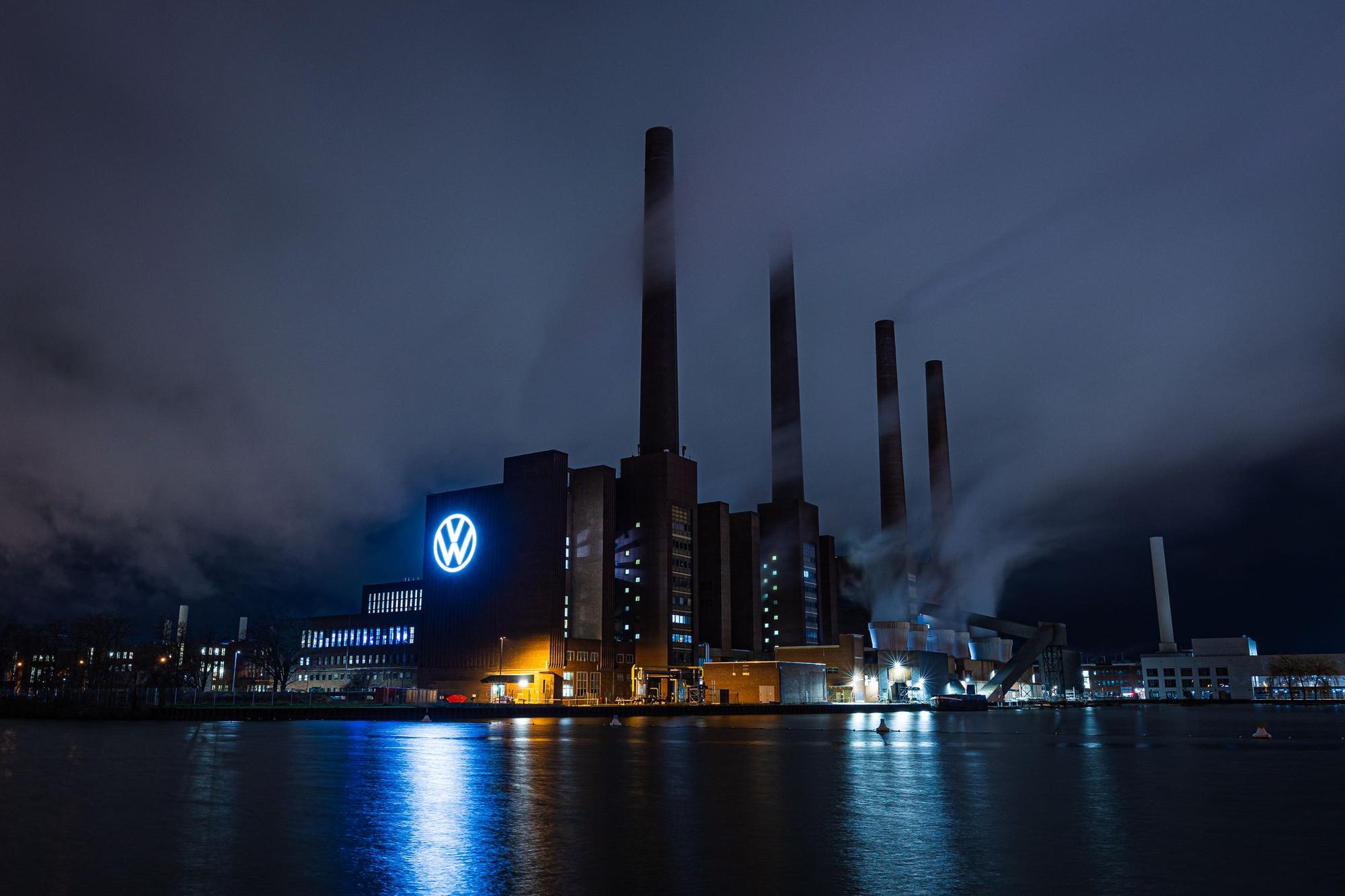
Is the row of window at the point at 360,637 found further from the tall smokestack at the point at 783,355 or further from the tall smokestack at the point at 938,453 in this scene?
the tall smokestack at the point at 938,453

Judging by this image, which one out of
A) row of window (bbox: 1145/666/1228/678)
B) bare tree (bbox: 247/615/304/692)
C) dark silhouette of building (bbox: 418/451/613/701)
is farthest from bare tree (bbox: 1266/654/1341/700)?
bare tree (bbox: 247/615/304/692)

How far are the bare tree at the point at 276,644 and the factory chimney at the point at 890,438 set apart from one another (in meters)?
91.4

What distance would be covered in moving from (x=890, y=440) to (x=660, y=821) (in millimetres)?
136577

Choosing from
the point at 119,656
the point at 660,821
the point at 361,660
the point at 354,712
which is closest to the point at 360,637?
the point at 361,660

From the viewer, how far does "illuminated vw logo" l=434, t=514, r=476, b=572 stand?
121m

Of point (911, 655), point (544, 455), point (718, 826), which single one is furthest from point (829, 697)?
point (718, 826)

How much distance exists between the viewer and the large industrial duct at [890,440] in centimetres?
14662

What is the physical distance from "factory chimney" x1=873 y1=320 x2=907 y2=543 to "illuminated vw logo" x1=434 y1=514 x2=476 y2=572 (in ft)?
217

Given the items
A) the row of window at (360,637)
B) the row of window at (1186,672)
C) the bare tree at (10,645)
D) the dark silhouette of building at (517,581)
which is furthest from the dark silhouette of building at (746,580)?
the bare tree at (10,645)

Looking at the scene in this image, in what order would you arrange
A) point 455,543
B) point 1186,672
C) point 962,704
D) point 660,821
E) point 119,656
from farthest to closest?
point 1186,672 → point 119,656 → point 455,543 → point 962,704 → point 660,821

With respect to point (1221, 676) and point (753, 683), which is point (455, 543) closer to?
point (753, 683)

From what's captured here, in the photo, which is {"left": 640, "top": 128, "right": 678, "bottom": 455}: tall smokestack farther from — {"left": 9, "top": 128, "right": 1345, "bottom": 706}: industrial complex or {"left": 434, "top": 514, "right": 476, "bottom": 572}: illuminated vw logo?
{"left": 434, "top": 514, "right": 476, "bottom": 572}: illuminated vw logo

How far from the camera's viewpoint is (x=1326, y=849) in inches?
490

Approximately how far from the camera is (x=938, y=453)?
153 metres
